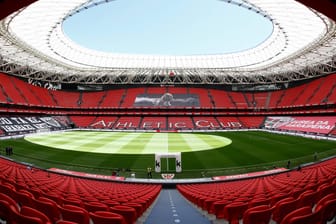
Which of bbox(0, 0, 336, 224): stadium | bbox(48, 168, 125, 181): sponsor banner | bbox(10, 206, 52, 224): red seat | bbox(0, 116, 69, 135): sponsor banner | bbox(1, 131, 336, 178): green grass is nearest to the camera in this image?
bbox(10, 206, 52, 224): red seat

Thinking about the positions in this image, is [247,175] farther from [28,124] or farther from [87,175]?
[28,124]

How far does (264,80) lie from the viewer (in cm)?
7062

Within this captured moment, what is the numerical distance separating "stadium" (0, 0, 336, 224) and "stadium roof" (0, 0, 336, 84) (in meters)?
0.28

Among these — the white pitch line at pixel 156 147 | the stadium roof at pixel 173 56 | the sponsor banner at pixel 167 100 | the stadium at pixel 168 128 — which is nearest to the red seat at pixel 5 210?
the stadium at pixel 168 128

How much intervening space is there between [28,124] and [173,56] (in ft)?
117

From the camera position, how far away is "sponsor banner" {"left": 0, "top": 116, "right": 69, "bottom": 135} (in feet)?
144

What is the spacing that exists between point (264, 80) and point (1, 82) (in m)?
68.7

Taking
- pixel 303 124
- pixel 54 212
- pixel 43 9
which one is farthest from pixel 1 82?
pixel 303 124

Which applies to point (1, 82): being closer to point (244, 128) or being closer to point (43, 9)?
point (43, 9)

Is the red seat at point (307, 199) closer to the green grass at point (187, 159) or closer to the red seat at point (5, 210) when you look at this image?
the red seat at point (5, 210)

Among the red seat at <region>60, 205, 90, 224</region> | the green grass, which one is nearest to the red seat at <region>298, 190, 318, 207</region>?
the red seat at <region>60, 205, 90, 224</region>

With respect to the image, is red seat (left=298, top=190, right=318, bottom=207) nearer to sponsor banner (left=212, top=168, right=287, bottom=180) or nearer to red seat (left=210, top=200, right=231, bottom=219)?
red seat (left=210, top=200, right=231, bottom=219)

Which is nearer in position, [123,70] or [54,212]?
[54,212]

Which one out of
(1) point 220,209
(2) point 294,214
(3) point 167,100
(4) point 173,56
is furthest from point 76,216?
(3) point 167,100
